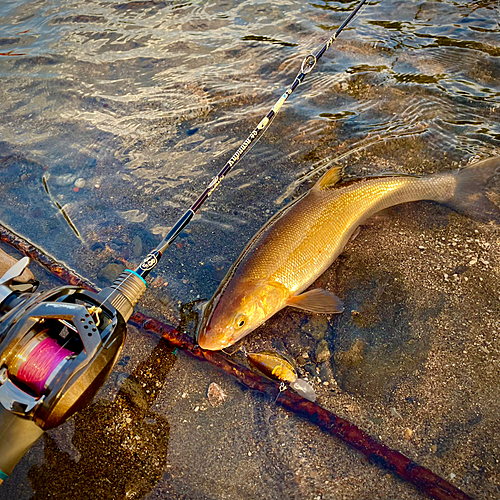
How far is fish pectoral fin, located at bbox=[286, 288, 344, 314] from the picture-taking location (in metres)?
3.45

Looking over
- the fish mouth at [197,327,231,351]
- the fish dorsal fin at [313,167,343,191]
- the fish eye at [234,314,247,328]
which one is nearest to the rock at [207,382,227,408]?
the fish mouth at [197,327,231,351]

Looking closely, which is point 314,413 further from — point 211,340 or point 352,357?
point 211,340

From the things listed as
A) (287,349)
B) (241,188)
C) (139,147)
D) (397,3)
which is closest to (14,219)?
(139,147)

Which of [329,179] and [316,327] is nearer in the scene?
[316,327]

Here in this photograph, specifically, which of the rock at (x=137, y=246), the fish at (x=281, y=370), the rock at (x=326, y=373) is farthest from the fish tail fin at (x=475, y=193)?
the rock at (x=137, y=246)

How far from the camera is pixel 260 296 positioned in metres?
3.40

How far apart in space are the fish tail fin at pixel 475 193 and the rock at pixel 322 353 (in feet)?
6.49

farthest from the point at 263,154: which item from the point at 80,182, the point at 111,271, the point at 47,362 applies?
the point at 47,362

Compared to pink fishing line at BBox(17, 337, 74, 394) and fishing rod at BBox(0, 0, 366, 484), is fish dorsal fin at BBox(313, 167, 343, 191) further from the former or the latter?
pink fishing line at BBox(17, 337, 74, 394)

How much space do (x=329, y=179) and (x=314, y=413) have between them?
7.10 feet

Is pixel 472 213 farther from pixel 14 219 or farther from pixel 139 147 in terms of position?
pixel 14 219

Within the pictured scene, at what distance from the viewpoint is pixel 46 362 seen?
213 centimetres

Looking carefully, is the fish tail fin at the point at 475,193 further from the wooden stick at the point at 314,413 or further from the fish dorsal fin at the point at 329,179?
the wooden stick at the point at 314,413

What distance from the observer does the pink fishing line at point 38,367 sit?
210 cm
